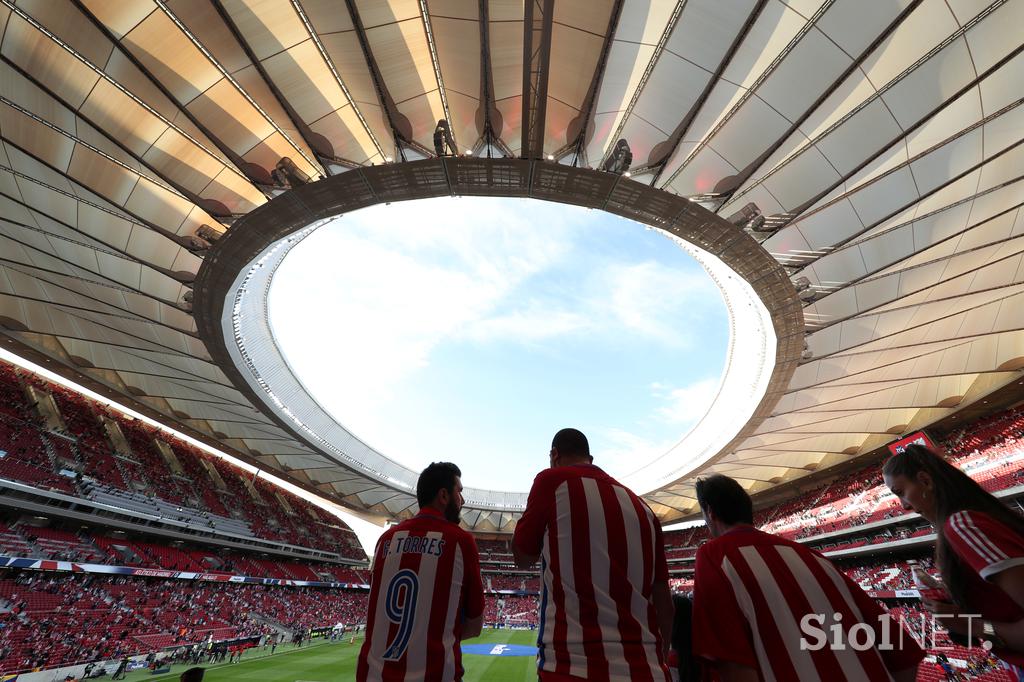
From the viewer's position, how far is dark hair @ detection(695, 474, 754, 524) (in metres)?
2.56

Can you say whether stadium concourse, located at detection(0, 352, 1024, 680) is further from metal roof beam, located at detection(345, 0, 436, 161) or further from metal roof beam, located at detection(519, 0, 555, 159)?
metal roof beam, located at detection(345, 0, 436, 161)

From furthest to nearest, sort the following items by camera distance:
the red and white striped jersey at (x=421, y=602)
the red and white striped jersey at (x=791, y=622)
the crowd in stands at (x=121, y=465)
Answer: the crowd in stands at (x=121, y=465)
the red and white striped jersey at (x=421, y=602)
the red and white striped jersey at (x=791, y=622)

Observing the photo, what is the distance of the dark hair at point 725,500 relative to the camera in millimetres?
2564

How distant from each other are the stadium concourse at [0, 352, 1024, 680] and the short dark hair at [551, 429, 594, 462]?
21594 millimetres

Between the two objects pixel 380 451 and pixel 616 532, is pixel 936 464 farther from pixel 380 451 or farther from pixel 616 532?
pixel 380 451

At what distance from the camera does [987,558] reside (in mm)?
2234

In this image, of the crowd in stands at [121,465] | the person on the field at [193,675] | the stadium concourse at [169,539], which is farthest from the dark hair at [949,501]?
the crowd in stands at [121,465]

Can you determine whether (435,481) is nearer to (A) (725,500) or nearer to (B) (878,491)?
(A) (725,500)

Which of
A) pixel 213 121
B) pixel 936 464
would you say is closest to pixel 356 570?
pixel 213 121

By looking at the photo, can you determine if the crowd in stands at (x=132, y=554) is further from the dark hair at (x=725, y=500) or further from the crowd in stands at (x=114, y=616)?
the dark hair at (x=725, y=500)

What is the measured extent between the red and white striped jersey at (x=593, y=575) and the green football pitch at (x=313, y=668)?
18667 mm

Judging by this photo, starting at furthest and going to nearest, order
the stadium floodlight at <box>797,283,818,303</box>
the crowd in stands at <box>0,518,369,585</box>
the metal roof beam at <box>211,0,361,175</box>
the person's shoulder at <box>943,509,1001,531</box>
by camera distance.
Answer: the crowd in stands at <box>0,518,369,585</box>, the stadium floodlight at <box>797,283,818,303</box>, the metal roof beam at <box>211,0,361,175</box>, the person's shoulder at <box>943,509,1001,531</box>

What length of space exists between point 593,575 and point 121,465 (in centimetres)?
4320

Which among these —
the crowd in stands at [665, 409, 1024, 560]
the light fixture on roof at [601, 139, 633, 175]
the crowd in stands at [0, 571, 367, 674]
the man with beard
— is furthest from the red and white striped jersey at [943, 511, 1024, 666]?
the crowd in stands at [665, 409, 1024, 560]
